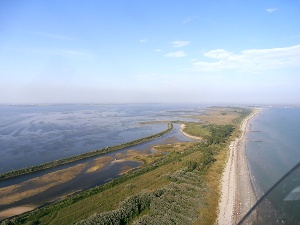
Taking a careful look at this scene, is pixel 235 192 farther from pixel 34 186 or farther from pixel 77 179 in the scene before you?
pixel 34 186

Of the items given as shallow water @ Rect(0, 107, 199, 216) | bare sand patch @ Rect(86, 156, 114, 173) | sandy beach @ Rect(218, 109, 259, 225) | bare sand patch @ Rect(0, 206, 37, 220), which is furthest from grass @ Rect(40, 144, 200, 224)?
bare sand patch @ Rect(86, 156, 114, 173)

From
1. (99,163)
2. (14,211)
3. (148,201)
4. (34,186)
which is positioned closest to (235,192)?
(148,201)

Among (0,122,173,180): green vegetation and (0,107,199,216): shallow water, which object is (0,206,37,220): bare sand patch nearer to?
(0,107,199,216): shallow water

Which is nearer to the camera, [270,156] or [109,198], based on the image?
[109,198]

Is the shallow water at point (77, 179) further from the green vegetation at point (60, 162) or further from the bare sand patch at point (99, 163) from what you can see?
the green vegetation at point (60, 162)

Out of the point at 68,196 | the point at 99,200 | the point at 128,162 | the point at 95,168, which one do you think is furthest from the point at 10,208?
the point at 128,162

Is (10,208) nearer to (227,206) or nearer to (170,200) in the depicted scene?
(170,200)

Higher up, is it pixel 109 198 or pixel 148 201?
pixel 148 201

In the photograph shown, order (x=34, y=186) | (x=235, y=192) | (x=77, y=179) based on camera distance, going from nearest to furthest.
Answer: (x=235, y=192) → (x=34, y=186) → (x=77, y=179)
